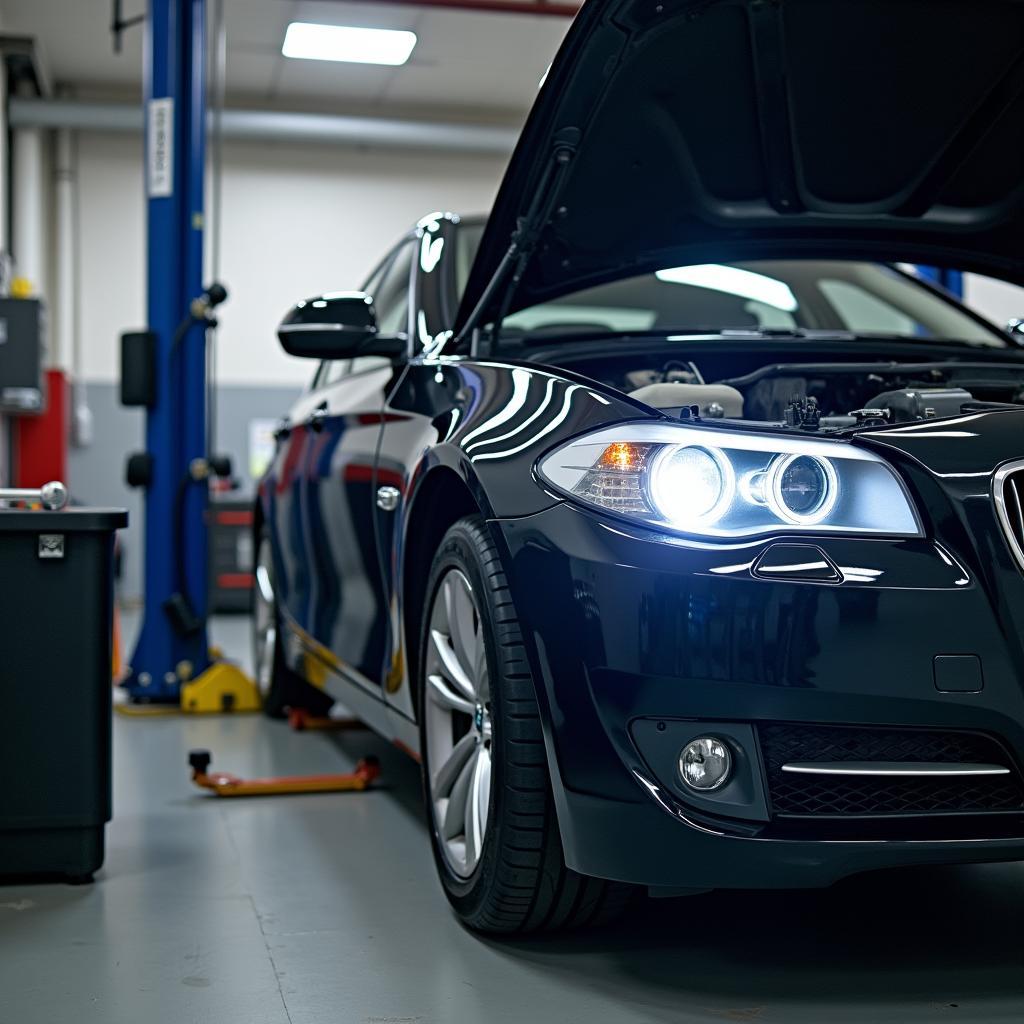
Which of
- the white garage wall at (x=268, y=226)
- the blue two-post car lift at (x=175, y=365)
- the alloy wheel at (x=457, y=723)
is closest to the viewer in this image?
the alloy wheel at (x=457, y=723)

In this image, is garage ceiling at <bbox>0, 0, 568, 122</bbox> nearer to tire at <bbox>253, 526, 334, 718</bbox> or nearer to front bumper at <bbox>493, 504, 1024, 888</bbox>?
tire at <bbox>253, 526, 334, 718</bbox>

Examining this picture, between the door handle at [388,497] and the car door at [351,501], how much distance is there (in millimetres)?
77

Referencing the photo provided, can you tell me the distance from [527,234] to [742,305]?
3.36ft

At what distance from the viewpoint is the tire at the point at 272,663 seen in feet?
14.8

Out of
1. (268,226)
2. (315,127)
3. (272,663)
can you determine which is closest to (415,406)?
(272,663)

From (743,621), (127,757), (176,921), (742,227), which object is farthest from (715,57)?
(127,757)

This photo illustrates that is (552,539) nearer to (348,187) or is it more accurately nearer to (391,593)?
(391,593)

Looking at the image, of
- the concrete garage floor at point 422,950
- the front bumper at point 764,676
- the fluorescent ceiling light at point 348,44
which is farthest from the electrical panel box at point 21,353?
the front bumper at point 764,676

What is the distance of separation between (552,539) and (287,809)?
64.4 inches

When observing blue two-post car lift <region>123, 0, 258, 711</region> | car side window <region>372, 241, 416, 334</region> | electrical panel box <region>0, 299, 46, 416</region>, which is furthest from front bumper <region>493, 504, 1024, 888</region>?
electrical panel box <region>0, 299, 46, 416</region>

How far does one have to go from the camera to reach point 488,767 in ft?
7.44

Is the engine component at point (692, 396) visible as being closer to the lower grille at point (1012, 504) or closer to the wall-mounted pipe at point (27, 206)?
the lower grille at point (1012, 504)

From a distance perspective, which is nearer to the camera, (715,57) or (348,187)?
(715,57)

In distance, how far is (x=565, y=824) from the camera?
6.38 ft
